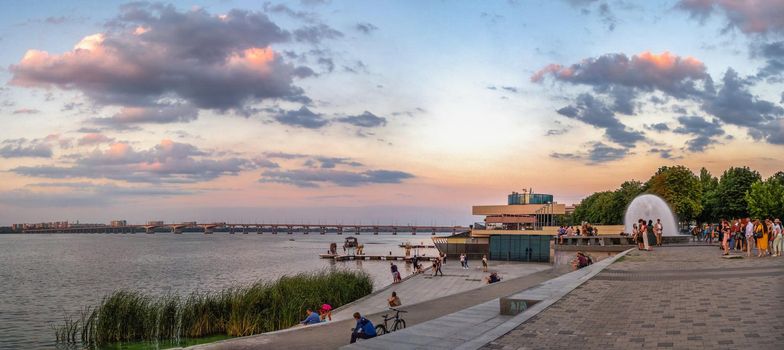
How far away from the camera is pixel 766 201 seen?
74250mm

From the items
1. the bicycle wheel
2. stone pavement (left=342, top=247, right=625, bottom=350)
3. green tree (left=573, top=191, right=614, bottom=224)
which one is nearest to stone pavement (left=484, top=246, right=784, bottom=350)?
stone pavement (left=342, top=247, right=625, bottom=350)

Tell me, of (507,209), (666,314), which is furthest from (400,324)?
(507,209)

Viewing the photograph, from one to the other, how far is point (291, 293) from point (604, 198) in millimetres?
114463

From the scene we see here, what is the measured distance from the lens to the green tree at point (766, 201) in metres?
73.8

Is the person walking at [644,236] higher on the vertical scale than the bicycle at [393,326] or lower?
higher

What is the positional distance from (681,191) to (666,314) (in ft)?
273

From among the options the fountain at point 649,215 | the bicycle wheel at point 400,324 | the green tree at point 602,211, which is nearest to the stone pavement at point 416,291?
the bicycle wheel at point 400,324

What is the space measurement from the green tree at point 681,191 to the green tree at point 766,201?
11.3 m

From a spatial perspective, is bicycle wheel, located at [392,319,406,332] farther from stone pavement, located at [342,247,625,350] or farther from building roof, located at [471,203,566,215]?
building roof, located at [471,203,566,215]

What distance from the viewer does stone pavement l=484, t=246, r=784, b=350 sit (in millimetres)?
12305

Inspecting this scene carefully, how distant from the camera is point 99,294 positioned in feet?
178

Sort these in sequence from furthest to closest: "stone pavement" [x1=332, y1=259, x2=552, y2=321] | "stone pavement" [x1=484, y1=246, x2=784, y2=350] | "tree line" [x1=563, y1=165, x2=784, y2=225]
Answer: "tree line" [x1=563, y1=165, x2=784, y2=225] → "stone pavement" [x1=332, y1=259, x2=552, y2=321] → "stone pavement" [x1=484, y1=246, x2=784, y2=350]

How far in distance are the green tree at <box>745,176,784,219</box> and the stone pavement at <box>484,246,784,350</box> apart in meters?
58.1

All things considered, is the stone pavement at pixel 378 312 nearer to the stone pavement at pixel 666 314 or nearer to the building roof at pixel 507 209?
the stone pavement at pixel 666 314
